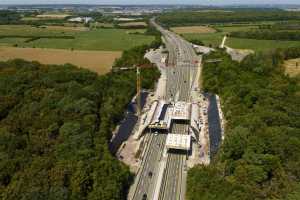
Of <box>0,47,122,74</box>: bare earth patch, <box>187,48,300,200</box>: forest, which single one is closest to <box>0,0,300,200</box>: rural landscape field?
<box>187,48,300,200</box>: forest

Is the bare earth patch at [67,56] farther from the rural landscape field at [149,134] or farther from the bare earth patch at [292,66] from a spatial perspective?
the bare earth patch at [292,66]

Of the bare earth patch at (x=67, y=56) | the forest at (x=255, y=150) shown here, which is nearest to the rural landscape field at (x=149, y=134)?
the forest at (x=255, y=150)

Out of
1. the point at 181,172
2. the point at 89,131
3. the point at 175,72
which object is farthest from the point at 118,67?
the point at 181,172

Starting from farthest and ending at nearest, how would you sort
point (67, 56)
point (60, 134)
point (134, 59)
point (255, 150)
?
point (67, 56) → point (134, 59) → point (60, 134) → point (255, 150)

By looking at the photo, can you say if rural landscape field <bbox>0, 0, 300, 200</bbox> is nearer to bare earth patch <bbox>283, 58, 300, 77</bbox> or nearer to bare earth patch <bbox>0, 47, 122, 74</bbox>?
bare earth patch <bbox>283, 58, 300, 77</bbox>

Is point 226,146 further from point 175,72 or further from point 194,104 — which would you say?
point 175,72

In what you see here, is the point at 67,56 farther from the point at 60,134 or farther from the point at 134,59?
the point at 60,134

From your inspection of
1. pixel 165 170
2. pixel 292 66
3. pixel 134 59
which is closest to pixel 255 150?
pixel 165 170
